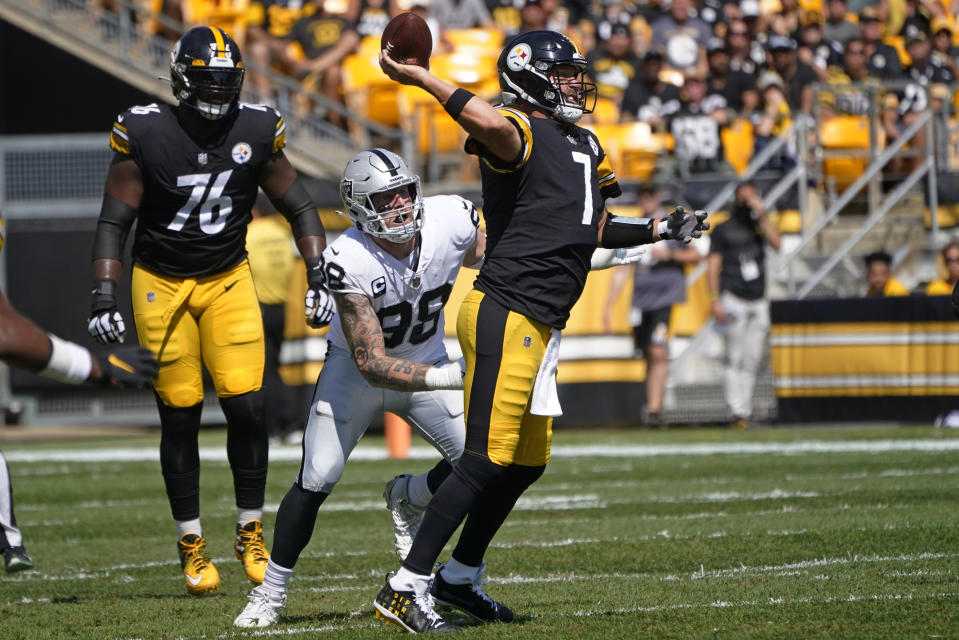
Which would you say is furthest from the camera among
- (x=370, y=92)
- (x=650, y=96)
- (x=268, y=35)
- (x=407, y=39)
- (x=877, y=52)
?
(x=268, y=35)

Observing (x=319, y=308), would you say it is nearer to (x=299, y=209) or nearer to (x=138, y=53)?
(x=299, y=209)

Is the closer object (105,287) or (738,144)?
(105,287)

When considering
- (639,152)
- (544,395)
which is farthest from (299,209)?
(639,152)

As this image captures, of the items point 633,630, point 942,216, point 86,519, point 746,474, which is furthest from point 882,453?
point 633,630

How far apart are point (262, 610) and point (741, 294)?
7.73 meters

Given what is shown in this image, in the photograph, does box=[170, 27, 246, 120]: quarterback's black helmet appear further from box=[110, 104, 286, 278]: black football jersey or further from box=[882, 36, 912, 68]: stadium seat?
box=[882, 36, 912, 68]: stadium seat

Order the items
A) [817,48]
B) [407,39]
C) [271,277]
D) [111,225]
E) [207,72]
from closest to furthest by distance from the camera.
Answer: [407,39] → [207,72] → [111,225] → [271,277] → [817,48]

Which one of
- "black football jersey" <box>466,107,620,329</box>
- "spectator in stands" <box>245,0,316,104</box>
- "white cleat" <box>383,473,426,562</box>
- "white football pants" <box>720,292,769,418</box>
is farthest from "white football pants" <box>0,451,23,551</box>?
"spectator in stands" <box>245,0,316,104</box>

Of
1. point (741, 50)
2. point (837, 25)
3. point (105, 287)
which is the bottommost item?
point (105, 287)

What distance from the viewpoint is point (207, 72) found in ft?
17.8

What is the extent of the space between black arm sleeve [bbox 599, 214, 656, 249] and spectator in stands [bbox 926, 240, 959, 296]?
6603 mm

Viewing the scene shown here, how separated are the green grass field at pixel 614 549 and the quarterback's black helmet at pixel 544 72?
5.22 feet

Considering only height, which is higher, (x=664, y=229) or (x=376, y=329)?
(x=664, y=229)

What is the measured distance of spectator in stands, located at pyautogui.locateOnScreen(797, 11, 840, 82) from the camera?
584 inches
